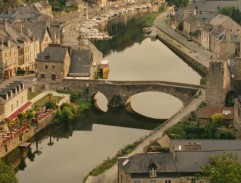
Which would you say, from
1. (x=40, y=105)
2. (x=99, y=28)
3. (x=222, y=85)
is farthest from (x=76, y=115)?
(x=99, y=28)

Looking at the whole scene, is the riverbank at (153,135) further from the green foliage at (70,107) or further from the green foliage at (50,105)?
the green foliage at (50,105)

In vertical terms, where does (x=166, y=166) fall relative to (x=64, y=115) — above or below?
above

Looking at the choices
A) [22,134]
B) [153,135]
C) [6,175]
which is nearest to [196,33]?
[153,135]

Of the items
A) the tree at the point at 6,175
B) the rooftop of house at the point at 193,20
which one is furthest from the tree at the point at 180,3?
the tree at the point at 6,175

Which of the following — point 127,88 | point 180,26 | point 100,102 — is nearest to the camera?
point 127,88

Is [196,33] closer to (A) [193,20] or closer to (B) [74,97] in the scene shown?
(A) [193,20]

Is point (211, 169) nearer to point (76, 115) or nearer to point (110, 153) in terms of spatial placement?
point (110, 153)
